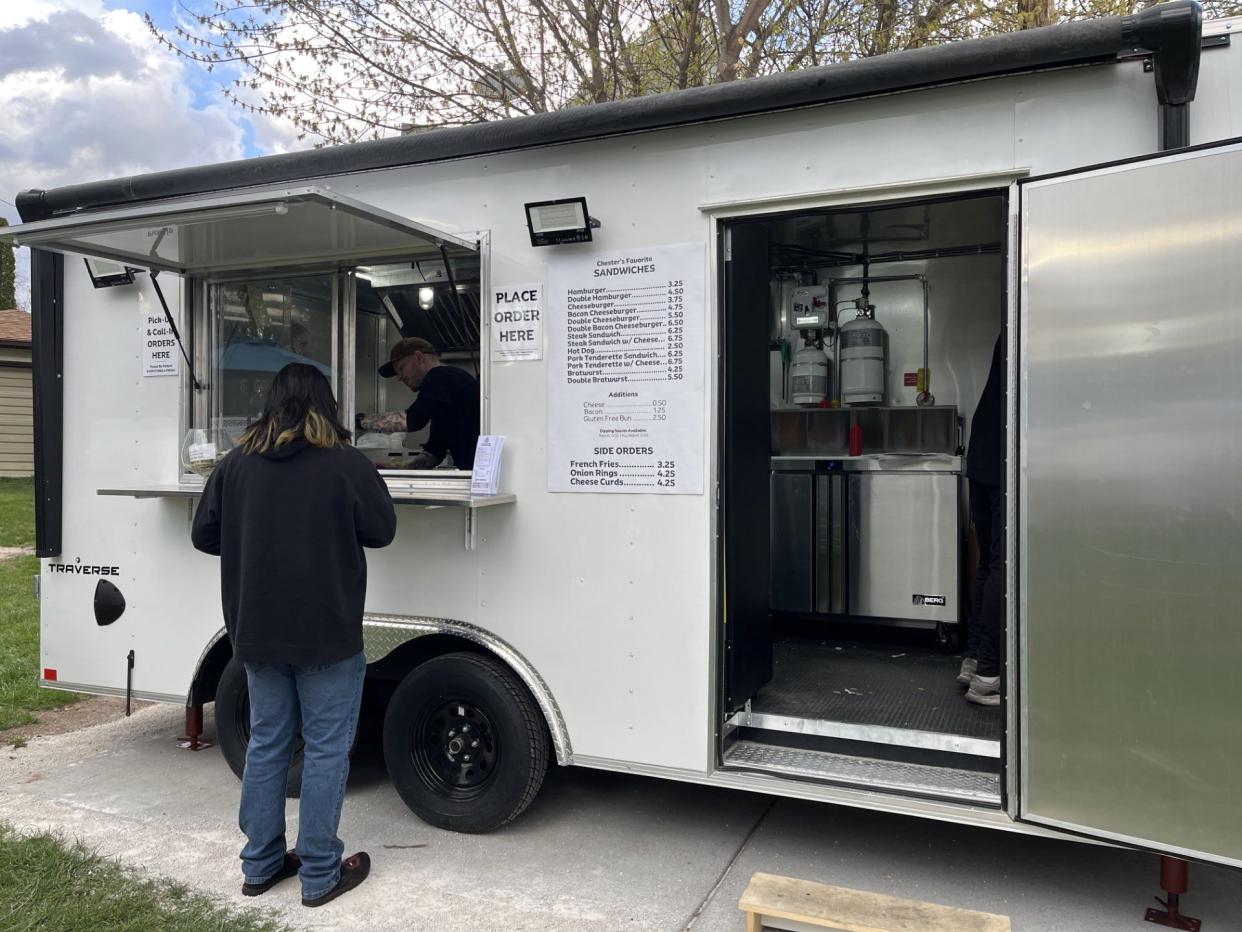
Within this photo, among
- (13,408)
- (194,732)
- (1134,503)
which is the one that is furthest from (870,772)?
(13,408)

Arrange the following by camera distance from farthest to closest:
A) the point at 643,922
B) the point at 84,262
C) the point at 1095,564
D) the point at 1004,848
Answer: the point at 84,262
the point at 1004,848
the point at 643,922
the point at 1095,564

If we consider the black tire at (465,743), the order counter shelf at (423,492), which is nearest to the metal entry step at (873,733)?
the black tire at (465,743)

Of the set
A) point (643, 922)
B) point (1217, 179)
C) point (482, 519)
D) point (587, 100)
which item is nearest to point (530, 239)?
point (482, 519)

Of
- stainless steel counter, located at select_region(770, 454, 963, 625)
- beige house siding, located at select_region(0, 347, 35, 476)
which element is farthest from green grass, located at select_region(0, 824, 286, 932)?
beige house siding, located at select_region(0, 347, 35, 476)

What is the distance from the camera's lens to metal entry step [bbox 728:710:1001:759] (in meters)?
3.19

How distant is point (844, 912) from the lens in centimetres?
271

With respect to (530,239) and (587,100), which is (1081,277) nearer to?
(530,239)

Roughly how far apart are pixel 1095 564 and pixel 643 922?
1.77 metres

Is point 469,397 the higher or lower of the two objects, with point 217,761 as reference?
higher

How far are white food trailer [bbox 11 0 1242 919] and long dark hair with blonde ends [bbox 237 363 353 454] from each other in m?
0.53

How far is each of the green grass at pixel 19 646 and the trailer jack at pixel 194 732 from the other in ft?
3.65

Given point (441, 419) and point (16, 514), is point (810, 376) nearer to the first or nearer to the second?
point (441, 419)

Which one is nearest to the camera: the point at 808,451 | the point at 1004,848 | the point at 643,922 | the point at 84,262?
the point at 643,922

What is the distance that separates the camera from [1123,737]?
2.61 meters
